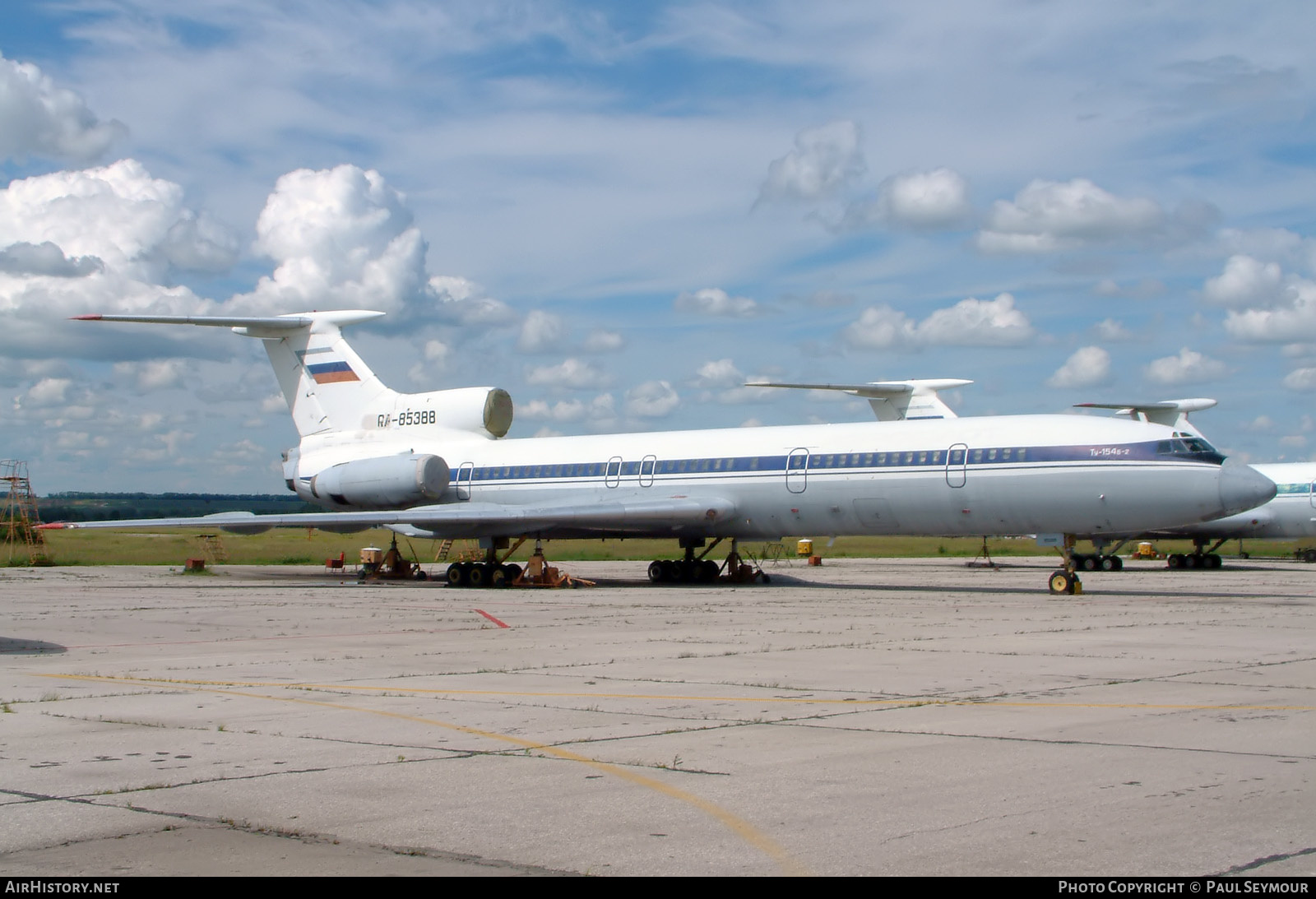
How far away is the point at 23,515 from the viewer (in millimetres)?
48219

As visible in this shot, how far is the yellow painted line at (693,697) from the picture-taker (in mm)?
10055

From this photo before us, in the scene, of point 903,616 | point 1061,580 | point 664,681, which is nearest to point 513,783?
point 664,681

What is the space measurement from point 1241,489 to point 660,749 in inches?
757

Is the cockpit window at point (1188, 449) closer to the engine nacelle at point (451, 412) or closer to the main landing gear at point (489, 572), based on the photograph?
the main landing gear at point (489, 572)

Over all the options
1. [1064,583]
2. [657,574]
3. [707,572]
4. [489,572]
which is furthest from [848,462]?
[489,572]

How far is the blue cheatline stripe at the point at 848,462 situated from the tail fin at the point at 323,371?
3.74 meters

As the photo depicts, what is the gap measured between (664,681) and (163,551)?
2089 inches

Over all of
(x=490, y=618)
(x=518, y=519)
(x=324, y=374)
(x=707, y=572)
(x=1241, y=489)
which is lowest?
(x=490, y=618)

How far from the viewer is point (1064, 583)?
25.7 meters

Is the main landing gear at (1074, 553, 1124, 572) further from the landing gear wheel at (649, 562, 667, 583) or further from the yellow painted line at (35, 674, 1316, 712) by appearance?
the yellow painted line at (35, 674, 1316, 712)

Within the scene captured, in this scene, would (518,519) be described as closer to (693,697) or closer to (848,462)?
(848,462)

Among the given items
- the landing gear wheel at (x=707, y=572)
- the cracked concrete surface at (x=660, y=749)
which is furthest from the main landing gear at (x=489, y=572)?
the cracked concrete surface at (x=660, y=749)

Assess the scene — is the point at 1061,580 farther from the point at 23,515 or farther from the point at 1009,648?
the point at 23,515

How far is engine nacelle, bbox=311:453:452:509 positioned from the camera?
33.1m
